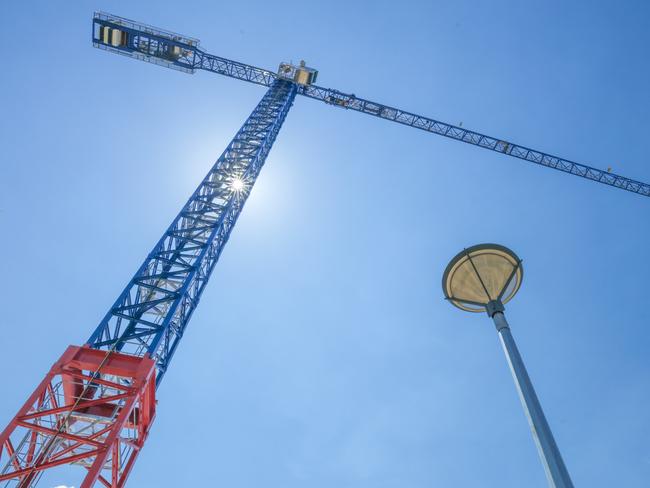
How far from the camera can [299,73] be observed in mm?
35062

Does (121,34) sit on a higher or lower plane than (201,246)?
higher

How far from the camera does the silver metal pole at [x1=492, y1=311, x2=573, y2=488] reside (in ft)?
13.5

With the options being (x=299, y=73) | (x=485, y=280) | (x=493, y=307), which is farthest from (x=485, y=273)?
(x=299, y=73)

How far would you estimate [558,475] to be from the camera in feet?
13.4

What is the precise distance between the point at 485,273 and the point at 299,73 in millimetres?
32755

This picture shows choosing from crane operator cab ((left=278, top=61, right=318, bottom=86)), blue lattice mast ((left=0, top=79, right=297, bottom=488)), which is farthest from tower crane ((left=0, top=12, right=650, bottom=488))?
crane operator cab ((left=278, top=61, right=318, bottom=86))

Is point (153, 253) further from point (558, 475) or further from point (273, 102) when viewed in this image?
point (273, 102)

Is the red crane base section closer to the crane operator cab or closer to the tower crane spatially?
the tower crane

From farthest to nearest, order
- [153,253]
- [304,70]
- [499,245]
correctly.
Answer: [304,70] → [153,253] → [499,245]

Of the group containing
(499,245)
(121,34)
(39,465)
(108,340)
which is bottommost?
(39,465)

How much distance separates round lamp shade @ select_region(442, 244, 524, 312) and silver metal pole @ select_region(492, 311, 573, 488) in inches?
23.6

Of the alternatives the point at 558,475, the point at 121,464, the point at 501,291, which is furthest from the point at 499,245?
the point at 121,464

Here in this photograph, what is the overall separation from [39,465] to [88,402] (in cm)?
141

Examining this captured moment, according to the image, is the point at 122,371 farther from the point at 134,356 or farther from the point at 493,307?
the point at 493,307
